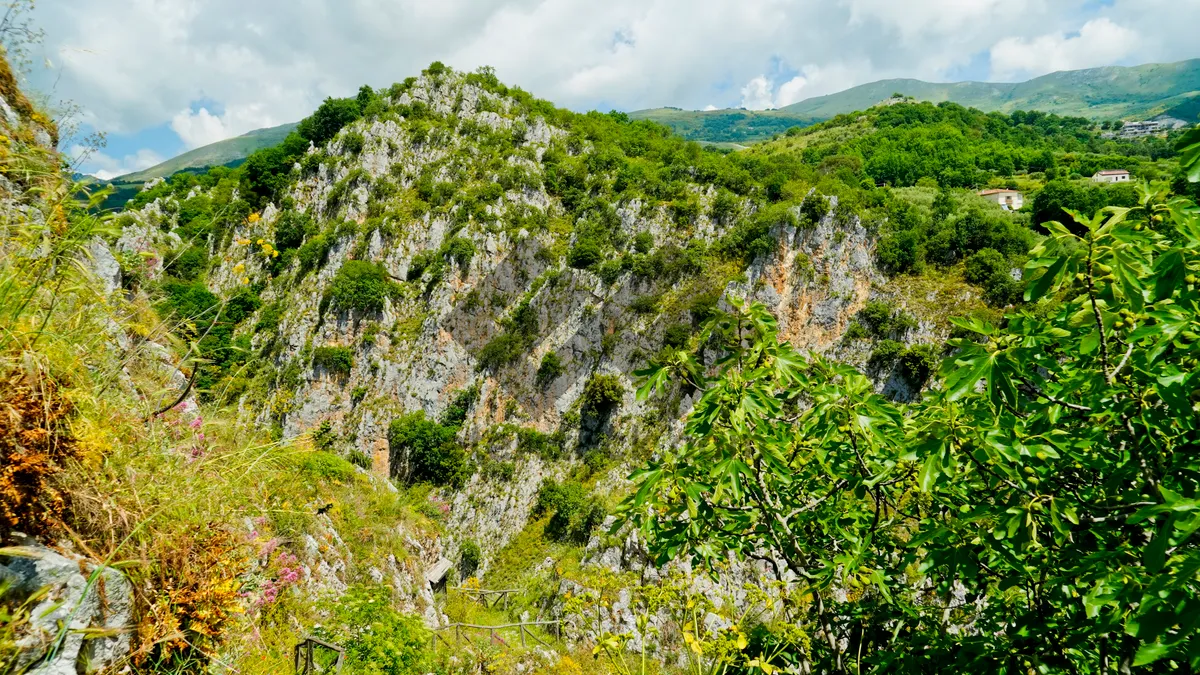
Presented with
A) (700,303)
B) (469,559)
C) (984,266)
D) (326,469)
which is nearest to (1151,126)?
(984,266)

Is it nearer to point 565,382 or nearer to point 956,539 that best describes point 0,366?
point 956,539

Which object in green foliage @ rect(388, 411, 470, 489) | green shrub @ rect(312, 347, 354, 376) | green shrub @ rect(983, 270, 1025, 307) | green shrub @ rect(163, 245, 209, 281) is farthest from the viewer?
green shrub @ rect(163, 245, 209, 281)

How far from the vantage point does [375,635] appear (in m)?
4.59

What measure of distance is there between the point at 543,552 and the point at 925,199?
1336 inches

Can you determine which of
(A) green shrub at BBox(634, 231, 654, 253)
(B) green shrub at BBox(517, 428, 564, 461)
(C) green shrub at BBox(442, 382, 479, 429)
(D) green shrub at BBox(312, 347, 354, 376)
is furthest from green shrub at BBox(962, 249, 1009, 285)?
(D) green shrub at BBox(312, 347, 354, 376)

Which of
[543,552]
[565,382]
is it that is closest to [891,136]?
[565,382]

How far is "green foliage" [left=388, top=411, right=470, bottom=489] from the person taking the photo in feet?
78.3

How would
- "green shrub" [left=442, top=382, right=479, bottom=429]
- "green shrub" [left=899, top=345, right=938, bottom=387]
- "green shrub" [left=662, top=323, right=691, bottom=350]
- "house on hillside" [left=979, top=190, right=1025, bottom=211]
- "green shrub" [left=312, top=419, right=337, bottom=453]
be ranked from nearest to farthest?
1. "green shrub" [left=899, top=345, right=938, bottom=387]
2. "green shrub" [left=312, top=419, right=337, bottom=453]
3. "green shrub" [left=662, top=323, right=691, bottom=350]
4. "green shrub" [left=442, top=382, right=479, bottom=429]
5. "house on hillside" [left=979, top=190, right=1025, bottom=211]

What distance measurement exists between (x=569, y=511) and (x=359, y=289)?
52.3 ft

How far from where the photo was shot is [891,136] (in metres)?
54.2

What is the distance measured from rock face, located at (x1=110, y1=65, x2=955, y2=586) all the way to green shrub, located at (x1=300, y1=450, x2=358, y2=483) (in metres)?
11.2

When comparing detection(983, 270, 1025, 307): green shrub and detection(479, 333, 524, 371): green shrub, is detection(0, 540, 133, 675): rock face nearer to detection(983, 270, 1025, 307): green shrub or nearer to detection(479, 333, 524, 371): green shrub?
detection(479, 333, 524, 371): green shrub

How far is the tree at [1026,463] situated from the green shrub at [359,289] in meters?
26.8

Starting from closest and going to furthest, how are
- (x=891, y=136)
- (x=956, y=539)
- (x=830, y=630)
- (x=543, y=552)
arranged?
1. (x=956, y=539)
2. (x=830, y=630)
3. (x=543, y=552)
4. (x=891, y=136)
